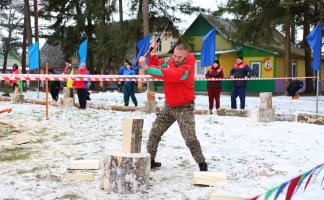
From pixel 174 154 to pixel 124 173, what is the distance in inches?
83.1

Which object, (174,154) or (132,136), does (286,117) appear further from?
(132,136)

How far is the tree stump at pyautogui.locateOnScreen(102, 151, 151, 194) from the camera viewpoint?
15.3ft


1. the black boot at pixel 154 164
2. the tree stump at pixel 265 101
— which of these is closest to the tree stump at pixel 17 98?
the tree stump at pixel 265 101

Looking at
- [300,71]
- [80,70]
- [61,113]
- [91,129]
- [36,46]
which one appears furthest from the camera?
[300,71]

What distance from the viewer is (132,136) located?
488cm

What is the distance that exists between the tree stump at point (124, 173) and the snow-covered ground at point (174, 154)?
11cm

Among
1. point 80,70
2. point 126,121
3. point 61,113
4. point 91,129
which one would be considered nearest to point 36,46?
point 80,70

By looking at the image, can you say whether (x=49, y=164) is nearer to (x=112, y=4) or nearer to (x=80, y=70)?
(x=80, y=70)

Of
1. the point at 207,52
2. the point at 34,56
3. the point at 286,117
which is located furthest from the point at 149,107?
the point at 34,56

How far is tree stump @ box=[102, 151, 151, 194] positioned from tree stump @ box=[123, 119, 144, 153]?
124 millimetres

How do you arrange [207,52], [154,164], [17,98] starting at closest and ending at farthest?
[154,164] → [207,52] → [17,98]

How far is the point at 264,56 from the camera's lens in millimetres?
32781

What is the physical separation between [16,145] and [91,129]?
2044 millimetres

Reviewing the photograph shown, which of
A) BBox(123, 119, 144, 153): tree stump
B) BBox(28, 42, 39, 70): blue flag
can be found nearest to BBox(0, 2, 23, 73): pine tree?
BBox(28, 42, 39, 70): blue flag
